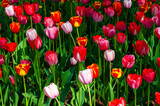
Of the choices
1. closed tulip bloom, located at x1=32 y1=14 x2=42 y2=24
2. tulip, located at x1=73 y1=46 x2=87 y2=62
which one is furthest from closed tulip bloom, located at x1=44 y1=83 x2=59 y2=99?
closed tulip bloom, located at x1=32 y1=14 x2=42 y2=24

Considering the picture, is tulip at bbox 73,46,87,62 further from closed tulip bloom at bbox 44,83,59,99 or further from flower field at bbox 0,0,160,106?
closed tulip bloom at bbox 44,83,59,99

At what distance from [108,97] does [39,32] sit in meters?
→ 1.40

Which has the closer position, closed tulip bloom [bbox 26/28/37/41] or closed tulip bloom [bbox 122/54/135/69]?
closed tulip bloom [bbox 122/54/135/69]

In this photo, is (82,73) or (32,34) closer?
(82,73)

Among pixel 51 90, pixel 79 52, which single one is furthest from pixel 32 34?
pixel 51 90

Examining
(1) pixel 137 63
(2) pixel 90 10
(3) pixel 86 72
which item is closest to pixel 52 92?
(3) pixel 86 72

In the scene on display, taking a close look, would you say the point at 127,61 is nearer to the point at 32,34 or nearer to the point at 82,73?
the point at 82,73

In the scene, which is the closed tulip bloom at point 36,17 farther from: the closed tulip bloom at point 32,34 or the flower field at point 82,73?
the closed tulip bloom at point 32,34

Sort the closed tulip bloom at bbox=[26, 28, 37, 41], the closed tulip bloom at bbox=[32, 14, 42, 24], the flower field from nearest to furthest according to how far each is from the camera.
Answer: the flower field, the closed tulip bloom at bbox=[26, 28, 37, 41], the closed tulip bloom at bbox=[32, 14, 42, 24]

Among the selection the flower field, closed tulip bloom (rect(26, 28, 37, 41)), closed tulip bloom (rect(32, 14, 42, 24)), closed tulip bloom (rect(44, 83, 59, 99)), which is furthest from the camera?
closed tulip bloom (rect(32, 14, 42, 24))

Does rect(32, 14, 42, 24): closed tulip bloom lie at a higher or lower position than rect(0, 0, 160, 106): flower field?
higher

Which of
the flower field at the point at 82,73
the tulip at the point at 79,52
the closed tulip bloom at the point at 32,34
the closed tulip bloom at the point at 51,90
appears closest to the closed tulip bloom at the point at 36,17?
the flower field at the point at 82,73

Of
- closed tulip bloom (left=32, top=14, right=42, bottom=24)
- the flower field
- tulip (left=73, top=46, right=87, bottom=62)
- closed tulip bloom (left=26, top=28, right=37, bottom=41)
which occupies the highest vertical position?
closed tulip bloom (left=32, top=14, right=42, bottom=24)

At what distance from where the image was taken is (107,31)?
2377 millimetres
